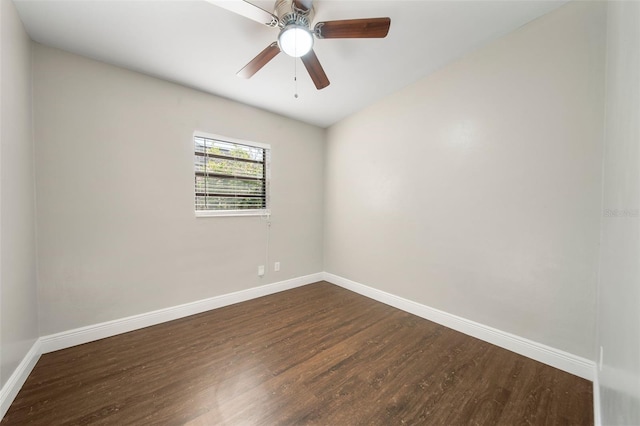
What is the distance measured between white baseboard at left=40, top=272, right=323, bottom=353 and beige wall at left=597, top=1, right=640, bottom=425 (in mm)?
3013

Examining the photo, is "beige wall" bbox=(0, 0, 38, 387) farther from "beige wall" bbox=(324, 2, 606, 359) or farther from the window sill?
"beige wall" bbox=(324, 2, 606, 359)

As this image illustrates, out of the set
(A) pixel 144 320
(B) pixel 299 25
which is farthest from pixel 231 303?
(B) pixel 299 25

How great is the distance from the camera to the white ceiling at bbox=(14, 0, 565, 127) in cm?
167

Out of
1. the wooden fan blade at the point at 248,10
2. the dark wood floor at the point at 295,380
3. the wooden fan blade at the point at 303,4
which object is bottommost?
the dark wood floor at the point at 295,380

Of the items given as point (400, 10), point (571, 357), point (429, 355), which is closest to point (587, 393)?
point (571, 357)

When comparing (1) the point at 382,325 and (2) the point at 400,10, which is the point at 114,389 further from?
(2) the point at 400,10

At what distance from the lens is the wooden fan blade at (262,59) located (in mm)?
1667

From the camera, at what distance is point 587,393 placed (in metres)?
1.61

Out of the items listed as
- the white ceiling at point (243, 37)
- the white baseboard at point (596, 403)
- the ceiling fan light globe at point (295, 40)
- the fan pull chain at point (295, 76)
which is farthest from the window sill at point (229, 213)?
the white baseboard at point (596, 403)

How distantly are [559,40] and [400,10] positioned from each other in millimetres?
1290

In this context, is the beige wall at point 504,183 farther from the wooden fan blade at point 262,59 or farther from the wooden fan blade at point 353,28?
the wooden fan blade at point 262,59

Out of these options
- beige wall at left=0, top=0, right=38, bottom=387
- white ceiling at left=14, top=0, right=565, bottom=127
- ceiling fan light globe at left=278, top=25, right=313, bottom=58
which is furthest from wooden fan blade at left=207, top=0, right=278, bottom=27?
beige wall at left=0, top=0, right=38, bottom=387

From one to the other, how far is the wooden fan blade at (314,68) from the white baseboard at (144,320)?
8.43 ft

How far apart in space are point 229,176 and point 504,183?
2927mm
